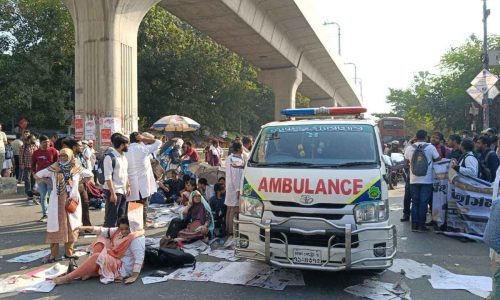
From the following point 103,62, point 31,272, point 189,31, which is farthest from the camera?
point 189,31

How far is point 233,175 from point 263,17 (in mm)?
12557

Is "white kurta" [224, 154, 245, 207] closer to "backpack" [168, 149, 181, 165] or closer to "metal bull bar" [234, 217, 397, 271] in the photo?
"metal bull bar" [234, 217, 397, 271]

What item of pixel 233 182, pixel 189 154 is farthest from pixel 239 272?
pixel 189 154

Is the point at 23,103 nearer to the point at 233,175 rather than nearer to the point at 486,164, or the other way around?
the point at 233,175

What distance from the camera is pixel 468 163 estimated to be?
26.6 ft

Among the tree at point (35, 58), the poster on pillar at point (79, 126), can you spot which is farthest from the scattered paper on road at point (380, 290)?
the tree at point (35, 58)

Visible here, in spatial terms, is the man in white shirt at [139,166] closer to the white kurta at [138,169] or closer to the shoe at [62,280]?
the white kurta at [138,169]

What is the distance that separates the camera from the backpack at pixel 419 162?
827 cm

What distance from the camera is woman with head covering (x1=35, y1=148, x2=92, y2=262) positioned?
6340 millimetres

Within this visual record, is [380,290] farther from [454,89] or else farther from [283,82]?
[454,89]

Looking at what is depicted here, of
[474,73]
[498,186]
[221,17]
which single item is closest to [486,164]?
[498,186]

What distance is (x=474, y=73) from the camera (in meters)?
30.1

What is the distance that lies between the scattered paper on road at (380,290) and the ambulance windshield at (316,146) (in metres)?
1.49

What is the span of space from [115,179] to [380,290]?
14.5 ft
